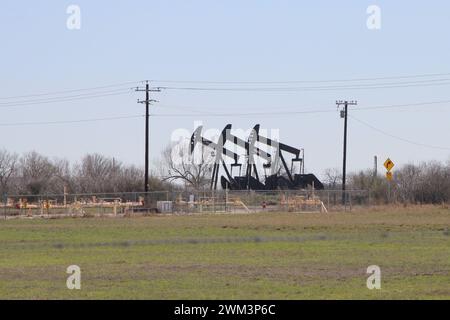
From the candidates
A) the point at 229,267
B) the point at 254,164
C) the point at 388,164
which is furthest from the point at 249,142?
the point at 229,267

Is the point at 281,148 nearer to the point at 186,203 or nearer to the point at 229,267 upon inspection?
the point at 186,203

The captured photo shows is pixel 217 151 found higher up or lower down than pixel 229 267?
higher up

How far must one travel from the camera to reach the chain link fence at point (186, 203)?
67.6 meters

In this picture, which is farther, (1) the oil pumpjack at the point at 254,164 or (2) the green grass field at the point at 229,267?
(1) the oil pumpjack at the point at 254,164

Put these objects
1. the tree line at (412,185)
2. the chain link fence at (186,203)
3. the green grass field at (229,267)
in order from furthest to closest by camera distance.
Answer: the tree line at (412,185)
the chain link fence at (186,203)
the green grass field at (229,267)

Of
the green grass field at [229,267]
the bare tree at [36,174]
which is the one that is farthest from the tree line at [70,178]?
the green grass field at [229,267]

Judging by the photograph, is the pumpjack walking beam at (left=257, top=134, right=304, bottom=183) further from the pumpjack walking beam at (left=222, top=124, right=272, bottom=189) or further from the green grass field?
the green grass field

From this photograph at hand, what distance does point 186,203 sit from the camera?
237 ft

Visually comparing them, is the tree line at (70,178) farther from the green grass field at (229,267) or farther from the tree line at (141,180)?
the green grass field at (229,267)

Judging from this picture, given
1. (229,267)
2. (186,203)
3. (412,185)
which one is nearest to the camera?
(229,267)

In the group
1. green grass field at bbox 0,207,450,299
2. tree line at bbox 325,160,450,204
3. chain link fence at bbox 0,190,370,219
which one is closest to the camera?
green grass field at bbox 0,207,450,299

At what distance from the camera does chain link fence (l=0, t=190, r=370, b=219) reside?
67625 millimetres

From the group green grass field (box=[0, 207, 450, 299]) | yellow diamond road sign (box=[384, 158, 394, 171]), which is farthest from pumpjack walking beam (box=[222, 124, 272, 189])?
green grass field (box=[0, 207, 450, 299])
